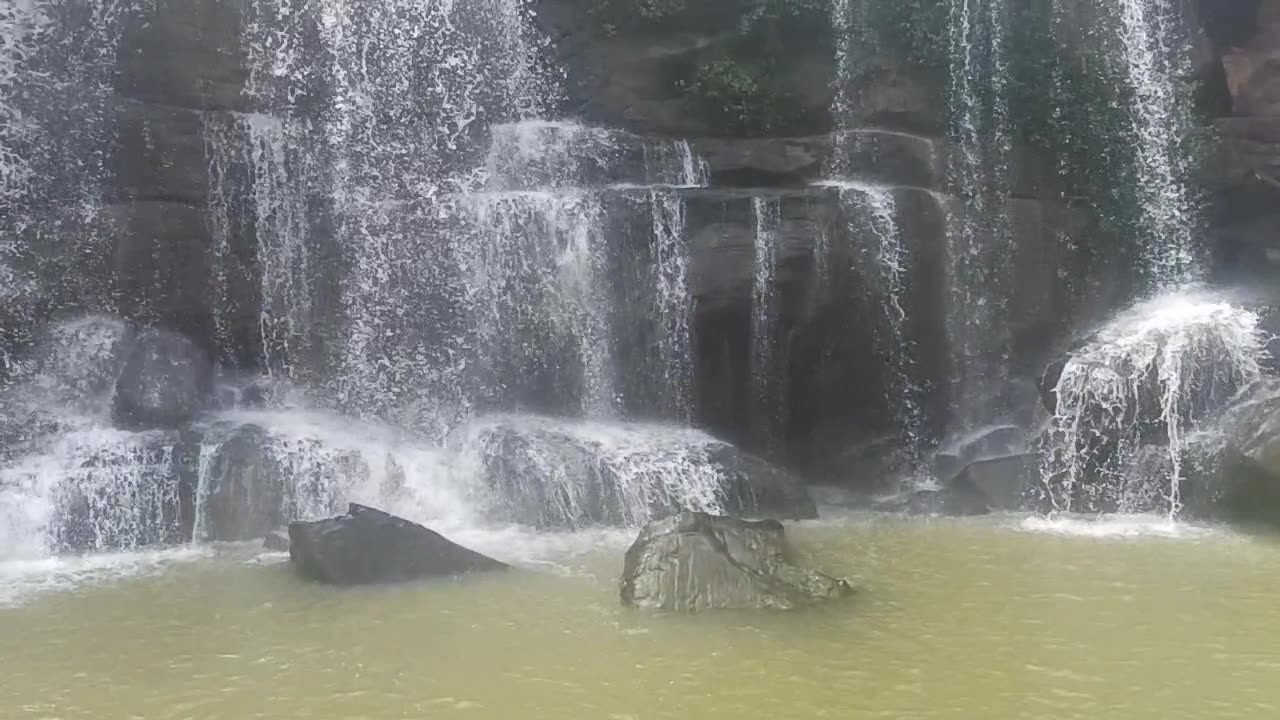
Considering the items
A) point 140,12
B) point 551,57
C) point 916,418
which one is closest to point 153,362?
point 140,12

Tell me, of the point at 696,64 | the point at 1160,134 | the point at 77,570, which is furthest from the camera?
the point at 696,64

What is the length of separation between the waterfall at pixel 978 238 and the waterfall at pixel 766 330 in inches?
106

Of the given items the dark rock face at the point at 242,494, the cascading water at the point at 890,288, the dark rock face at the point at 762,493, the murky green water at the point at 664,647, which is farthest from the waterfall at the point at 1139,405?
the dark rock face at the point at 242,494

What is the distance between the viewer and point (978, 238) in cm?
1588

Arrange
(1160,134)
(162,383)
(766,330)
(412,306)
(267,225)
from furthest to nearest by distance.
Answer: (1160,134)
(267,225)
(412,306)
(766,330)
(162,383)

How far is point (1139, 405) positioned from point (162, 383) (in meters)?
12.1

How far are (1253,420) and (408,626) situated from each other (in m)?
9.20

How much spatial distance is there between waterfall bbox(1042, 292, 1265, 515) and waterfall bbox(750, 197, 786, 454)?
12.1 feet

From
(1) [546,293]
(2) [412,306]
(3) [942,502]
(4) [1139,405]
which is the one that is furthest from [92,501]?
(4) [1139,405]

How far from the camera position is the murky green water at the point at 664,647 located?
613 cm

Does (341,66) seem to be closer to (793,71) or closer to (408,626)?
(793,71)

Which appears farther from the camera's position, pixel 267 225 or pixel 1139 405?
pixel 267 225

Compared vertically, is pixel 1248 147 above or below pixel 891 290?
above

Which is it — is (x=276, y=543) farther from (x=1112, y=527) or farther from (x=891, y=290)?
(x=891, y=290)
